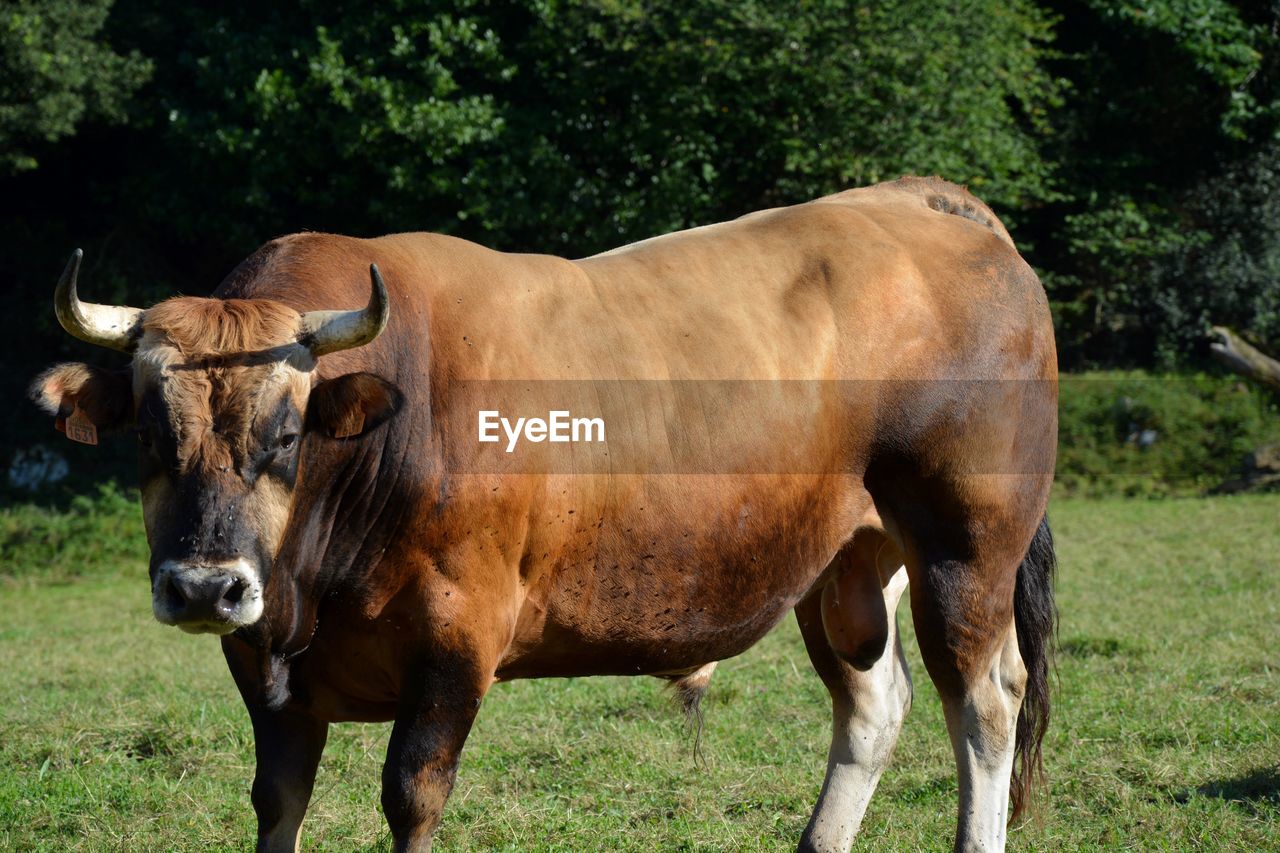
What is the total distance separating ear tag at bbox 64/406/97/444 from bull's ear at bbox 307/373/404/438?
63 centimetres

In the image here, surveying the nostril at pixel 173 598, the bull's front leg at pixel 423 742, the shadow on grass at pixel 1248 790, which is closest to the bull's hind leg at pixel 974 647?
the shadow on grass at pixel 1248 790

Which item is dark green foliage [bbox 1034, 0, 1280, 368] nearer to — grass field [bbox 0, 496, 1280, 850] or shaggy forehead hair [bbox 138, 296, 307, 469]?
grass field [bbox 0, 496, 1280, 850]

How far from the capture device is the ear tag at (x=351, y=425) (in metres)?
3.58

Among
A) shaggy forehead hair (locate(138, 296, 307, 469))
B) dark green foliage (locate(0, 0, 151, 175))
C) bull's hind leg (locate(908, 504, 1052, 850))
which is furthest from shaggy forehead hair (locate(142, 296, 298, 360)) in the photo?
dark green foliage (locate(0, 0, 151, 175))

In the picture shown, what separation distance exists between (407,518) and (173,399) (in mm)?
708

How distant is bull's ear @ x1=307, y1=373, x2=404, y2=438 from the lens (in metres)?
3.56

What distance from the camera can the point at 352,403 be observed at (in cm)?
358

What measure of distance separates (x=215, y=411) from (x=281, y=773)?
122 centimetres

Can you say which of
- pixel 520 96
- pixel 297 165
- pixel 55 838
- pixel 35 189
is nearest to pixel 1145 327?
pixel 520 96

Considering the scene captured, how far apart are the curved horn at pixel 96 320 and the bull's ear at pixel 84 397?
0.10 metres

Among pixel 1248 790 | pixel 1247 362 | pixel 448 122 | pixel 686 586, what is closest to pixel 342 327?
pixel 686 586

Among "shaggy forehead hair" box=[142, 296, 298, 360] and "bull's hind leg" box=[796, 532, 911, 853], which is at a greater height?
"shaggy forehead hair" box=[142, 296, 298, 360]

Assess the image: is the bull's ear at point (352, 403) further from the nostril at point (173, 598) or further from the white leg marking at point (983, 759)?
the white leg marking at point (983, 759)

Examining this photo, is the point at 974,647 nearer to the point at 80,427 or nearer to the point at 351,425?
the point at 351,425
